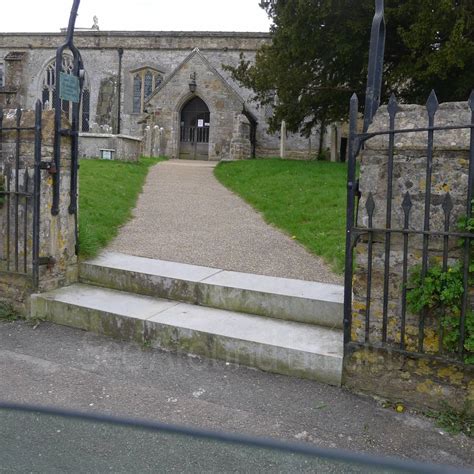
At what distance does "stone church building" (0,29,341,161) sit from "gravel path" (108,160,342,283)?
1440 centimetres

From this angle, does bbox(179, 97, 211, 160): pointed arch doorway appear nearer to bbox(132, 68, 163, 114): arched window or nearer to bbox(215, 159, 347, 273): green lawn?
bbox(132, 68, 163, 114): arched window

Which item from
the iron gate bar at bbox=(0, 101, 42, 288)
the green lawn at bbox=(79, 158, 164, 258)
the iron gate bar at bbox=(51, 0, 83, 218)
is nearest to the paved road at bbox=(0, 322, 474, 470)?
the iron gate bar at bbox=(0, 101, 42, 288)

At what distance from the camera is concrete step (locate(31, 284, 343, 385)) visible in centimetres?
395

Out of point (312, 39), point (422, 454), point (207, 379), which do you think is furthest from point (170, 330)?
point (312, 39)

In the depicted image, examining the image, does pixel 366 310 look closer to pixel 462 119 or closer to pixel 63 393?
pixel 462 119

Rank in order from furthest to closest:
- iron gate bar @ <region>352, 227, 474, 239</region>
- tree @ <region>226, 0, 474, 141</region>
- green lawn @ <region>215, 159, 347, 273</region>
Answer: tree @ <region>226, 0, 474, 141</region> < green lawn @ <region>215, 159, 347, 273</region> < iron gate bar @ <region>352, 227, 474, 239</region>

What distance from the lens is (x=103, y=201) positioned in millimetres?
9555

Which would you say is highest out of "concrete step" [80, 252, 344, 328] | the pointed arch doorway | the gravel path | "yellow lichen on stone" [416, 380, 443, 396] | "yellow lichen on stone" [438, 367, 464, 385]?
the pointed arch doorway

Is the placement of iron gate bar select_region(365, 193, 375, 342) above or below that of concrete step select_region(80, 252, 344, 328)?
above

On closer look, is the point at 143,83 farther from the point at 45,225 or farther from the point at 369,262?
the point at 369,262

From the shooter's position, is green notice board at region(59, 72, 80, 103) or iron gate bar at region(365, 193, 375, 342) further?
green notice board at region(59, 72, 80, 103)

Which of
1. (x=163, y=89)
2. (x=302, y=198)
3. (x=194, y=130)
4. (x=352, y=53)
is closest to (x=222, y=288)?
(x=302, y=198)

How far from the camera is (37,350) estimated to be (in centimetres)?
449

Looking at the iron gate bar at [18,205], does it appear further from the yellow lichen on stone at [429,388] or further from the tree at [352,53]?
the tree at [352,53]
